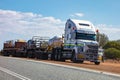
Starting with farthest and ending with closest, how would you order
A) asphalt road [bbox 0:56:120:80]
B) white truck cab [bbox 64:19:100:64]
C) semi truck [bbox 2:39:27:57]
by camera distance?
semi truck [bbox 2:39:27:57] → white truck cab [bbox 64:19:100:64] → asphalt road [bbox 0:56:120:80]

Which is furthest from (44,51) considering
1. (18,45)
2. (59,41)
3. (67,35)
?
(18,45)

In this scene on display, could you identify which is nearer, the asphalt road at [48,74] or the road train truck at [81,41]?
the asphalt road at [48,74]

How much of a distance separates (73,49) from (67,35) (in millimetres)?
1849

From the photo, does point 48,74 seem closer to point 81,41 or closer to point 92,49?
point 81,41

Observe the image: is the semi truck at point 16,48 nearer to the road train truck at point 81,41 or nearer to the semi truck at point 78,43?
the semi truck at point 78,43

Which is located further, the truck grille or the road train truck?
the truck grille

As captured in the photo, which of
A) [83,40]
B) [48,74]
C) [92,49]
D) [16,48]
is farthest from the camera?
[16,48]

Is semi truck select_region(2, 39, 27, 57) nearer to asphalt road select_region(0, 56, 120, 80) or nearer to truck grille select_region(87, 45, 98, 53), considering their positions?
truck grille select_region(87, 45, 98, 53)

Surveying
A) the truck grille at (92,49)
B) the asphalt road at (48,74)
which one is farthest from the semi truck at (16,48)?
the asphalt road at (48,74)

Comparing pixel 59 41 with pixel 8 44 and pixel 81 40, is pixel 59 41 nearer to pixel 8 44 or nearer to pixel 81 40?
pixel 81 40

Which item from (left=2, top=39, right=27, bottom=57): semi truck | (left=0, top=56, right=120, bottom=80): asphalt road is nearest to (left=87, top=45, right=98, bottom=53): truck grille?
(left=0, top=56, right=120, bottom=80): asphalt road

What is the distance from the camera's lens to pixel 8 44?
64.9 meters

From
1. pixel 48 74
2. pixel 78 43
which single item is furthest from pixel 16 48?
pixel 48 74

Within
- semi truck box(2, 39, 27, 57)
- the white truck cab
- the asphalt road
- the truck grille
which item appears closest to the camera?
the asphalt road
